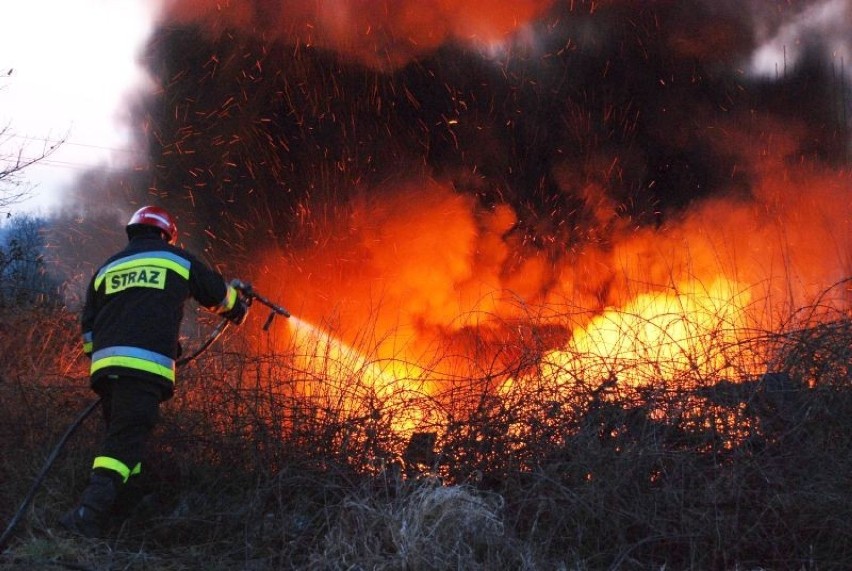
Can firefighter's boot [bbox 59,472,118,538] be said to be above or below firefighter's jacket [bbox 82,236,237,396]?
below

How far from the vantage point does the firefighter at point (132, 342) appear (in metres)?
3.93

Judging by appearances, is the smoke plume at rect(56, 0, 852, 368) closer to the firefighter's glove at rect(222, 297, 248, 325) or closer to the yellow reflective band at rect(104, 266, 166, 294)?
the firefighter's glove at rect(222, 297, 248, 325)

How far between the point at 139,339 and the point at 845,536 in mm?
3531

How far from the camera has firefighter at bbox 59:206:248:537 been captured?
3934 mm

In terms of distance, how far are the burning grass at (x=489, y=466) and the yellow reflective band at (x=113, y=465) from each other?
34 centimetres

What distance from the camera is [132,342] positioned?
4.05 meters

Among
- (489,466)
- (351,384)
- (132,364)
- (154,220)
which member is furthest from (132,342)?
(489,466)

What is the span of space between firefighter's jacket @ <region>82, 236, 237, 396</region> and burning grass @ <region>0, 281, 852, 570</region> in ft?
2.34

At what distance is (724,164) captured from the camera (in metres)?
9.78

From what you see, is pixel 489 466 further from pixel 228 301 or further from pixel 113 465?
pixel 113 465

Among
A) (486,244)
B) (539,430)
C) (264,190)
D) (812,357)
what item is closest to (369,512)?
(539,430)

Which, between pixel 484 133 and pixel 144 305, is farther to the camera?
pixel 484 133

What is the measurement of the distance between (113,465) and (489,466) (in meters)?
1.98

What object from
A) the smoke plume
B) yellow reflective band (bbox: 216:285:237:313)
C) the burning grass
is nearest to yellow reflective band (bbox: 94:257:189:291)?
yellow reflective band (bbox: 216:285:237:313)
